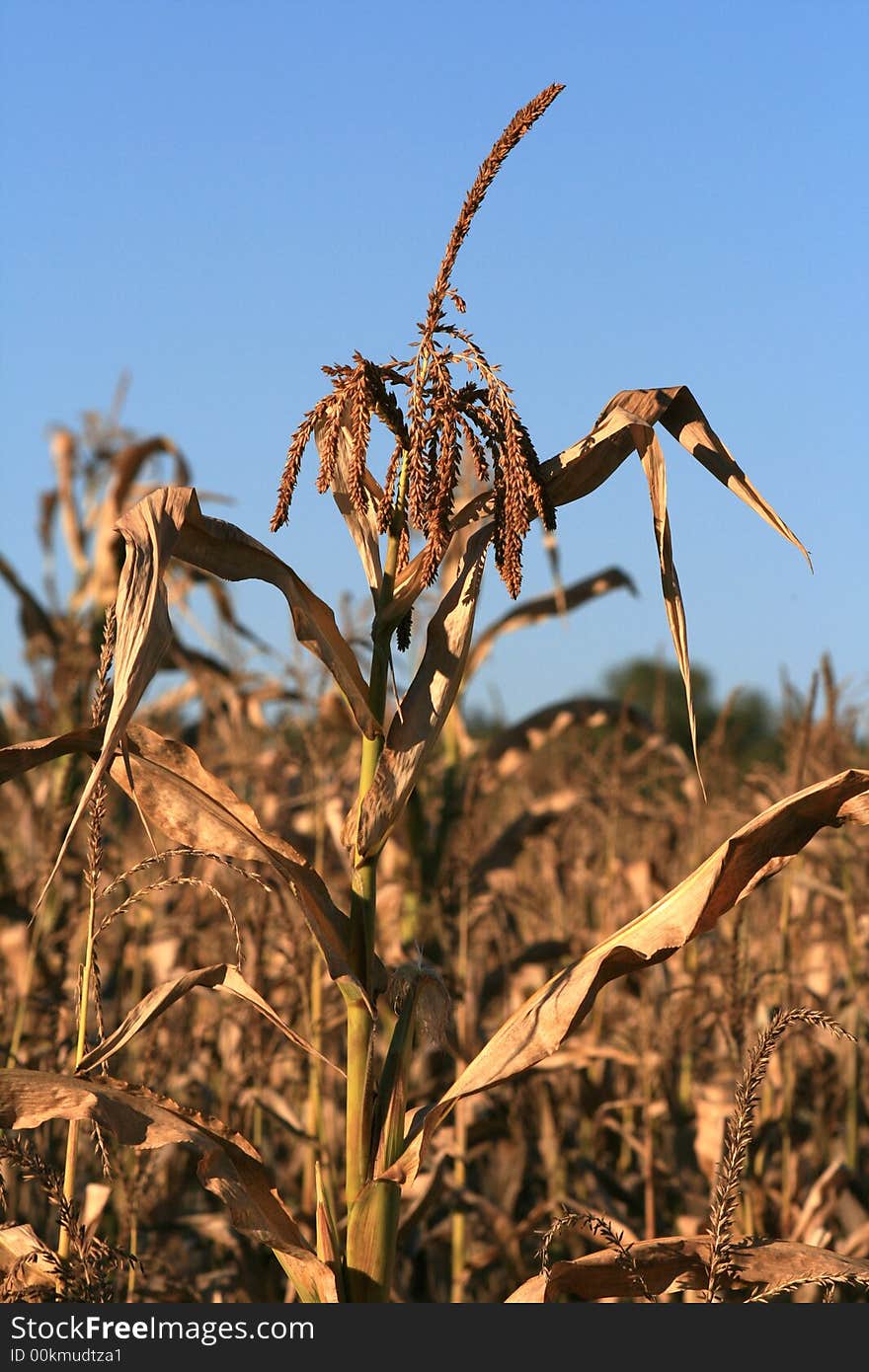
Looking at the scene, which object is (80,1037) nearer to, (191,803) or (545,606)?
(191,803)

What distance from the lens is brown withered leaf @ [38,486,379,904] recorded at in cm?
132

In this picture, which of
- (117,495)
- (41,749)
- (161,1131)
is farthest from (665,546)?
(117,495)

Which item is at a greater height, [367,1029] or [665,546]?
[665,546]

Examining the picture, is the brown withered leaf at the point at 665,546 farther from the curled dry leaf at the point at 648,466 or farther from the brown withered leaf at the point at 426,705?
the brown withered leaf at the point at 426,705

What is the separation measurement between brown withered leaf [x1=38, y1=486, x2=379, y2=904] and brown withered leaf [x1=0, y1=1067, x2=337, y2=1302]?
0.93 feet

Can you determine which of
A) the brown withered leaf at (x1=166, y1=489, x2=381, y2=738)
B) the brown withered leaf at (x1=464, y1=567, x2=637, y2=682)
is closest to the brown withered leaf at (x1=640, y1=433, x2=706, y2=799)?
the brown withered leaf at (x1=166, y1=489, x2=381, y2=738)

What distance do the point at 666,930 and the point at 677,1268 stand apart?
49 cm

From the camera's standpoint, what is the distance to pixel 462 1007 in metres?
3.24

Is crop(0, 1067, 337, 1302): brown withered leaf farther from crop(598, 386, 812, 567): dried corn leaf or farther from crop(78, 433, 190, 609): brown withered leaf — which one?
crop(78, 433, 190, 609): brown withered leaf

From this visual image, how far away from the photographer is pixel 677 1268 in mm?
1675

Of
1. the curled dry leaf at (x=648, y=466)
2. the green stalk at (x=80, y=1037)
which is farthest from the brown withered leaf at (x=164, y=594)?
the green stalk at (x=80, y=1037)

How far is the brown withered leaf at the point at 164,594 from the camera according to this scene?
132 centimetres

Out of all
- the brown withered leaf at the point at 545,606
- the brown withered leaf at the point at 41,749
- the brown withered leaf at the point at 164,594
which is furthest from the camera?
the brown withered leaf at the point at 545,606

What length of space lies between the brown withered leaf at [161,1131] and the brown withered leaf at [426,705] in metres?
0.40
